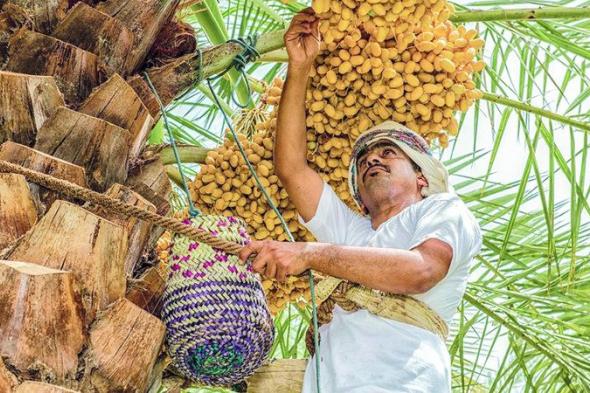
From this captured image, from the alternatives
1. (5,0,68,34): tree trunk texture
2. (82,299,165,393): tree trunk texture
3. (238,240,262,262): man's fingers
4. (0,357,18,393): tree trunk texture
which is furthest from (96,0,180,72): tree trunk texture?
(0,357,18,393): tree trunk texture

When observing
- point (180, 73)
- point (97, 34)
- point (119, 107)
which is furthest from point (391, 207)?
point (97, 34)

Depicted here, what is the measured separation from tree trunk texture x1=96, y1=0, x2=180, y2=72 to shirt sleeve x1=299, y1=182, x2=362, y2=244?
647mm

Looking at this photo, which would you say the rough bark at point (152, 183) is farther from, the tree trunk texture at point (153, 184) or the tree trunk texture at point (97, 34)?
the tree trunk texture at point (97, 34)

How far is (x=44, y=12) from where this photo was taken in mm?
2244

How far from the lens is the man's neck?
2.43m

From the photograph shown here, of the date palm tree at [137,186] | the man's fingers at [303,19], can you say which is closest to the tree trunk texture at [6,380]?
the date palm tree at [137,186]

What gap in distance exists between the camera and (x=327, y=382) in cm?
206

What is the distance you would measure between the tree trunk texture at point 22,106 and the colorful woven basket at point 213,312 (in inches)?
16.8

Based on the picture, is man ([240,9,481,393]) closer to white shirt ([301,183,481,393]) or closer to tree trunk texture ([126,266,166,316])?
white shirt ([301,183,481,393])

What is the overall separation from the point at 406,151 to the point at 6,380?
1.28m

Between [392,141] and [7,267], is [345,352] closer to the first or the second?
[392,141]

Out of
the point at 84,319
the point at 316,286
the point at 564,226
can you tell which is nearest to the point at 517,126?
the point at 564,226

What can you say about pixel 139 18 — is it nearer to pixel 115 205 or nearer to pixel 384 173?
pixel 115 205

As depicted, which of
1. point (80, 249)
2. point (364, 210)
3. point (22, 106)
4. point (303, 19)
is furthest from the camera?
point (364, 210)
